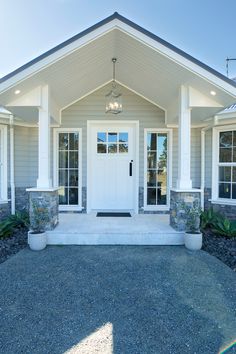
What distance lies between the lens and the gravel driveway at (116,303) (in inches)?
79.2

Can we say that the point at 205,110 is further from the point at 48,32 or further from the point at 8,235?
the point at 48,32

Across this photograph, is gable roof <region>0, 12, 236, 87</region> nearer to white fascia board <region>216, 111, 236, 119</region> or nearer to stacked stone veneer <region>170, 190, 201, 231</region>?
white fascia board <region>216, 111, 236, 119</region>

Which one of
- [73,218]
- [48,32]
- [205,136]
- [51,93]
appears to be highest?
[48,32]

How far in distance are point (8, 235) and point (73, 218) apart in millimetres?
1370

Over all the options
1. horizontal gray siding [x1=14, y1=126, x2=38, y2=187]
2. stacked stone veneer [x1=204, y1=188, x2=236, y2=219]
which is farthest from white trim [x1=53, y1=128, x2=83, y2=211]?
stacked stone veneer [x1=204, y1=188, x2=236, y2=219]

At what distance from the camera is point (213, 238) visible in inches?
186

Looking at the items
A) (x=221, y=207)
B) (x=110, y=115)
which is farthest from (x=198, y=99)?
(x=221, y=207)

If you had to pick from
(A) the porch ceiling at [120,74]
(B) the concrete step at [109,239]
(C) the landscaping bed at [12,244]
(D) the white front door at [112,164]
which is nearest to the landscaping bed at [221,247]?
(B) the concrete step at [109,239]

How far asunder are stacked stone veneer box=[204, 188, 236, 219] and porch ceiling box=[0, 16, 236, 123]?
1874mm

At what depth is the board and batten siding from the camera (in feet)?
20.1

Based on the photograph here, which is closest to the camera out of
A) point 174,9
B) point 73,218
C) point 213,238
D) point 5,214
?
point 213,238

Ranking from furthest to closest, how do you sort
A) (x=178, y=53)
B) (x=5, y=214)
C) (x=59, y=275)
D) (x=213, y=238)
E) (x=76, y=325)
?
1. (x=5, y=214)
2. (x=213, y=238)
3. (x=178, y=53)
4. (x=59, y=275)
5. (x=76, y=325)

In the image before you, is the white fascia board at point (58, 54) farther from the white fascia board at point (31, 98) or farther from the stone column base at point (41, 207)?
the stone column base at point (41, 207)

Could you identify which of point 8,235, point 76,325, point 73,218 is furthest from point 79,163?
point 76,325
